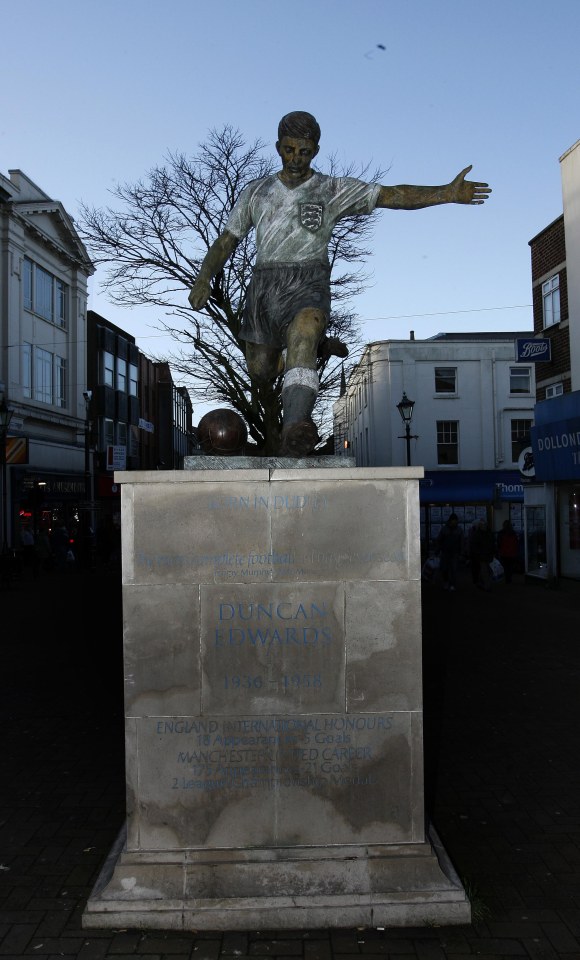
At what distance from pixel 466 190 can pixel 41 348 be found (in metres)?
33.8

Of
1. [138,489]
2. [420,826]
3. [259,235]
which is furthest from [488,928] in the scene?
[259,235]

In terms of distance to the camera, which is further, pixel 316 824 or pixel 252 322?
pixel 252 322

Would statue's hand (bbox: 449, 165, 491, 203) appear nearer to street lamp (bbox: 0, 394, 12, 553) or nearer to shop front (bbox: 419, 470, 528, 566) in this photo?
street lamp (bbox: 0, 394, 12, 553)

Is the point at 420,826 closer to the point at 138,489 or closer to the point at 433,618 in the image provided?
the point at 138,489

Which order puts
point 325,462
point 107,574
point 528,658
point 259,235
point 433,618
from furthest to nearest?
1. point 107,574
2. point 433,618
3. point 528,658
4. point 259,235
5. point 325,462

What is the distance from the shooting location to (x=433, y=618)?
16.2 m

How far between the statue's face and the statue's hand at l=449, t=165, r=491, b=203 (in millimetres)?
820

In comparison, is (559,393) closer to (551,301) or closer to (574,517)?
(551,301)

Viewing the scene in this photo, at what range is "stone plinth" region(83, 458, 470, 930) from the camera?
4207 mm

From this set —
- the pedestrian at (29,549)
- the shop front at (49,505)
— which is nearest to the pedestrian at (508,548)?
the pedestrian at (29,549)

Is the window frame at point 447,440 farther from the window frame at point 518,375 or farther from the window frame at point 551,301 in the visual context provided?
the window frame at point 551,301

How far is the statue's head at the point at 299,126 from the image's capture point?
4.66 metres

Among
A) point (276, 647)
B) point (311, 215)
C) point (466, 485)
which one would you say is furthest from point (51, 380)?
point (276, 647)

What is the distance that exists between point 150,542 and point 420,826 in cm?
199
